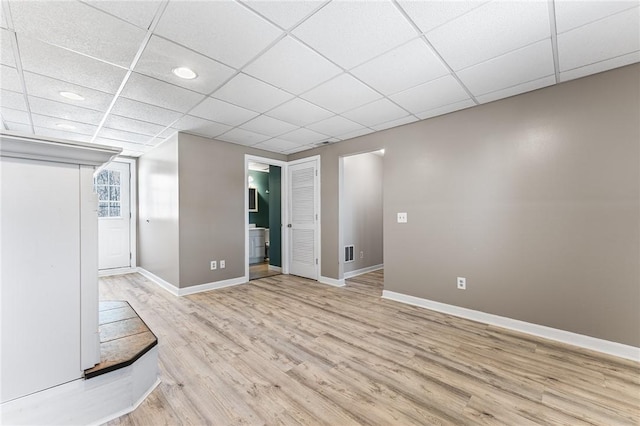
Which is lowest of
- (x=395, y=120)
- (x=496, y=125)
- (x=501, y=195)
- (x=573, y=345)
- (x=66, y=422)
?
(x=573, y=345)

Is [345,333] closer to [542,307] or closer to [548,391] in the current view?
[548,391]

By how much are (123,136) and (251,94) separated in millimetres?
2682

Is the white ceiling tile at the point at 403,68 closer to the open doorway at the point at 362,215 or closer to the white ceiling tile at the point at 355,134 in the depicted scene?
the white ceiling tile at the point at 355,134

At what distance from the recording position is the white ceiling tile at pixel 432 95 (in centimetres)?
253

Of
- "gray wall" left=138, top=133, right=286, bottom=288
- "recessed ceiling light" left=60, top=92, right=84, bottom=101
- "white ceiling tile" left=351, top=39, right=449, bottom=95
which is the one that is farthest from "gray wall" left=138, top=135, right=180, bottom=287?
"white ceiling tile" left=351, top=39, right=449, bottom=95

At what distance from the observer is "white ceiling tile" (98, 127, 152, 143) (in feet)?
12.6

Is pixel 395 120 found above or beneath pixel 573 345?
above

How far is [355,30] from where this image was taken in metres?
1.81

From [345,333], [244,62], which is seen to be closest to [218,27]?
[244,62]

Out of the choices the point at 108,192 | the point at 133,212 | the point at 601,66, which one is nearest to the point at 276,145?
the point at 133,212

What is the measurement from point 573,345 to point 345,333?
205 cm

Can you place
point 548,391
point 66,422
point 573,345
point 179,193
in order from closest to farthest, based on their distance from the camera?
1. point 66,422
2. point 548,391
3. point 573,345
4. point 179,193

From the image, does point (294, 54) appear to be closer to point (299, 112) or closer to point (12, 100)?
point (299, 112)

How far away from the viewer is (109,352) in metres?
1.58
